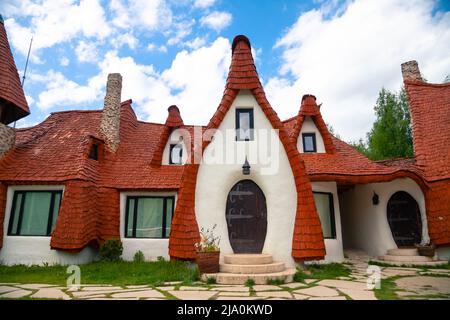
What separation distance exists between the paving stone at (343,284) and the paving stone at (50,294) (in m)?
5.13

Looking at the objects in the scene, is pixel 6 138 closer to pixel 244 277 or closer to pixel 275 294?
pixel 244 277

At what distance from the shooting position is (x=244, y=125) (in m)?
8.47

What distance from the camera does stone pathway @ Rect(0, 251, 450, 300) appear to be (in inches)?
191

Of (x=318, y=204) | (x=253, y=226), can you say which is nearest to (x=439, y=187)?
(x=318, y=204)

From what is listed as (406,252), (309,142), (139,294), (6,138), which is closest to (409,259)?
(406,252)

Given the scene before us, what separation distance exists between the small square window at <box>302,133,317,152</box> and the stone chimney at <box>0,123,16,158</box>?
37.7 ft

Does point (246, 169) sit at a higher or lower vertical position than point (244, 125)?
lower

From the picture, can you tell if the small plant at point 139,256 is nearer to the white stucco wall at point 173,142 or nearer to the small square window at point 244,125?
the white stucco wall at point 173,142

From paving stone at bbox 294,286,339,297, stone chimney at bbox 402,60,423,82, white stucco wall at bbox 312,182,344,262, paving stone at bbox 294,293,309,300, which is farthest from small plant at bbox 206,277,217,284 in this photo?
stone chimney at bbox 402,60,423,82

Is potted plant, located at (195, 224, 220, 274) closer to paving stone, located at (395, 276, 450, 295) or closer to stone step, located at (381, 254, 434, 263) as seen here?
paving stone, located at (395, 276, 450, 295)

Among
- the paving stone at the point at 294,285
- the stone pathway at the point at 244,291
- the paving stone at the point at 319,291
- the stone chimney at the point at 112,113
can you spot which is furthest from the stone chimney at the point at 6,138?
the paving stone at the point at 319,291

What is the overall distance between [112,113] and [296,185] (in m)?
8.52

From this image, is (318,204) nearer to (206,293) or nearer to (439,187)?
(439,187)
